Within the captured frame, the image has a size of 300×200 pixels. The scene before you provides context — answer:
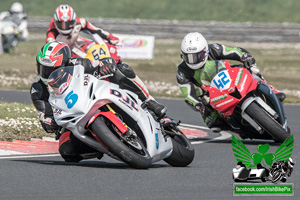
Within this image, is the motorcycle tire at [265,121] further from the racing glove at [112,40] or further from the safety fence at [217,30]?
the safety fence at [217,30]

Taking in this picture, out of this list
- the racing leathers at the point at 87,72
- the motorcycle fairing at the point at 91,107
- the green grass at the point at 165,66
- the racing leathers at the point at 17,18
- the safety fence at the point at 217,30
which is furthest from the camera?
the safety fence at the point at 217,30

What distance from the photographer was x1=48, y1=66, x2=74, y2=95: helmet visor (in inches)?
313

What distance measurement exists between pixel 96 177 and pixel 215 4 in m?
37.1

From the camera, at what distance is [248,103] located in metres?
10.7

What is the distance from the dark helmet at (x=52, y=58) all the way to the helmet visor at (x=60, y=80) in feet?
1.67

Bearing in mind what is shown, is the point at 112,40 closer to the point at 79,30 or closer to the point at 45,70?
the point at 79,30

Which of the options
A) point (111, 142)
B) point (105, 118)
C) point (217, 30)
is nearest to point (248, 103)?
point (105, 118)

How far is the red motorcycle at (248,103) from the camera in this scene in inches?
420

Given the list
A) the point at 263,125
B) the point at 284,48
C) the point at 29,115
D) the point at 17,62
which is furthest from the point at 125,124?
the point at 284,48

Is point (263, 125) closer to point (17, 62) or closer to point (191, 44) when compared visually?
point (191, 44)

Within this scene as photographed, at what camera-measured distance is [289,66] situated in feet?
99.0

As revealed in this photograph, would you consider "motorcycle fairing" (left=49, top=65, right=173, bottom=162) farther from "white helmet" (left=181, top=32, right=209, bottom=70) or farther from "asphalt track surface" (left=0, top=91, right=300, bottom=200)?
"white helmet" (left=181, top=32, right=209, bottom=70)

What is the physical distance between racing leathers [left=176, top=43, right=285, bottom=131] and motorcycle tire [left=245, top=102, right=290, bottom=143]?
115 cm

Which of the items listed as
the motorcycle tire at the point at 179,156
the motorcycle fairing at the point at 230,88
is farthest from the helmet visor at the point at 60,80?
the motorcycle fairing at the point at 230,88
